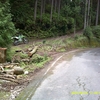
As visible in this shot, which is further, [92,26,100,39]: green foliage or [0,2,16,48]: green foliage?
[92,26,100,39]: green foliage

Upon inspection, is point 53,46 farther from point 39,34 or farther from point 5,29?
point 5,29

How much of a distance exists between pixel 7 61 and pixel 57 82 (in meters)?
5.65

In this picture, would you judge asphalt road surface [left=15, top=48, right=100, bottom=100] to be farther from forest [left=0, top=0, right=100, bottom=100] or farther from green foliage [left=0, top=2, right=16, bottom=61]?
green foliage [left=0, top=2, right=16, bottom=61]

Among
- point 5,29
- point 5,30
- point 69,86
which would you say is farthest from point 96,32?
point 69,86

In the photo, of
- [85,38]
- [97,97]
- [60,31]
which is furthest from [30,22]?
[97,97]

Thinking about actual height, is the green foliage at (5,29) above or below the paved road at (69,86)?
above

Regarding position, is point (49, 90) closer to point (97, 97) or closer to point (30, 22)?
point (97, 97)

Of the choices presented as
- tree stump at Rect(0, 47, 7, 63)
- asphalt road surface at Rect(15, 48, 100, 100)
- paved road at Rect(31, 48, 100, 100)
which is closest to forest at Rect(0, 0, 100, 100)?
tree stump at Rect(0, 47, 7, 63)

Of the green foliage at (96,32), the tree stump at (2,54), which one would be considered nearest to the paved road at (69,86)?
the tree stump at (2,54)

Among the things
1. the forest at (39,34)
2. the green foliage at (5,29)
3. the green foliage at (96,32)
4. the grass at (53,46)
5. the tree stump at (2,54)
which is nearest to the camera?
the tree stump at (2,54)

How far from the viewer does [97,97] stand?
6.83 metres

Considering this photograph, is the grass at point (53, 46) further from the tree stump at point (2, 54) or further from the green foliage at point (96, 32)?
the green foliage at point (96, 32)

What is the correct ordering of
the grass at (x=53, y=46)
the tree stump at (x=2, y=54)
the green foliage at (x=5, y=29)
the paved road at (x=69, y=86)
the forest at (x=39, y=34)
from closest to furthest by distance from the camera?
the paved road at (x=69, y=86) < the tree stump at (x=2, y=54) < the green foliage at (x=5, y=29) < the forest at (x=39, y=34) < the grass at (x=53, y=46)

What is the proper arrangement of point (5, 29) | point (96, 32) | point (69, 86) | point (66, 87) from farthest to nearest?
point (96, 32)
point (5, 29)
point (69, 86)
point (66, 87)
